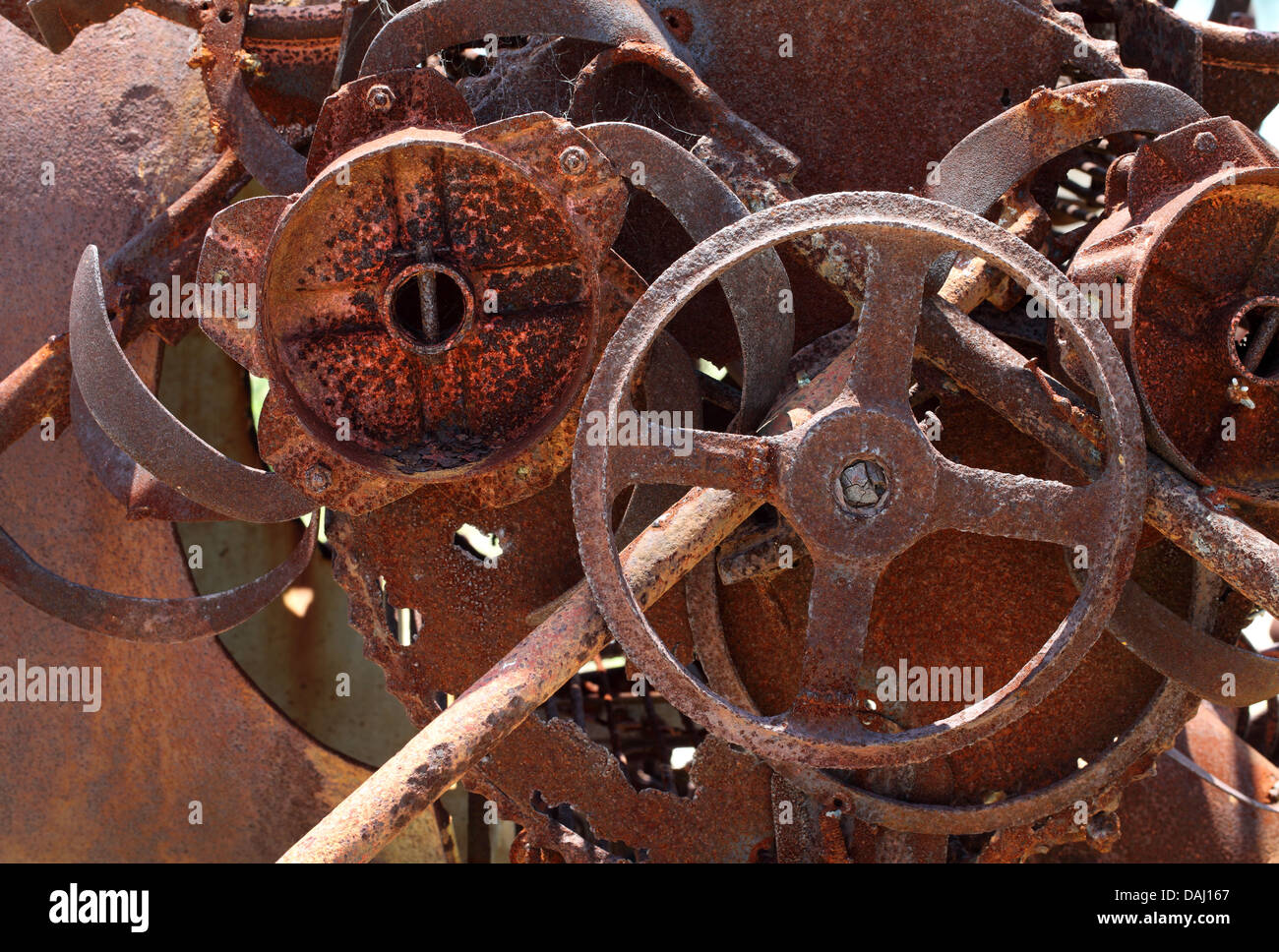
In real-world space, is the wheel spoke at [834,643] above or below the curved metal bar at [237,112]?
below

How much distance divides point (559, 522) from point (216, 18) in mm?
1108

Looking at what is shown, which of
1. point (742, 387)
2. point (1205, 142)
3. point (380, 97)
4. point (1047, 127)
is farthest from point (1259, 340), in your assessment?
point (380, 97)

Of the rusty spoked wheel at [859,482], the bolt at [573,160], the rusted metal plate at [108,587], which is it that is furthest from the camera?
the rusted metal plate at [108,587]

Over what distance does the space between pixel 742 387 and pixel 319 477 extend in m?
0.75

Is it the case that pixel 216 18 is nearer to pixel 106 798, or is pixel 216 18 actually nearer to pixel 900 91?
pixel 900 91

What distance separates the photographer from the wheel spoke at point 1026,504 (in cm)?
158

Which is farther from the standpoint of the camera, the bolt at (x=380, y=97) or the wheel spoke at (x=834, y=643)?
the bolt at (x=380, y=97)

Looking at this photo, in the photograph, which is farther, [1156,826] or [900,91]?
[1156,826]

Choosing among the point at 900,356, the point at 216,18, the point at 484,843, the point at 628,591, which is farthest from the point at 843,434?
the point at 484,843

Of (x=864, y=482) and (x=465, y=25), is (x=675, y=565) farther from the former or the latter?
(x=465, y=25)

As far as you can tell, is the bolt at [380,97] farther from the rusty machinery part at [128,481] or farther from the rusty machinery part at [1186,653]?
the rusty machinery part at [1186,653]

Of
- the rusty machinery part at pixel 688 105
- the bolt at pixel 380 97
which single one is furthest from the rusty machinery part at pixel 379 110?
the rusty machinery part at pixel 688 105

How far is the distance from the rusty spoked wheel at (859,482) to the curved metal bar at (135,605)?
0.88 meters

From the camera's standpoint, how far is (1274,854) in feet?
8.54
